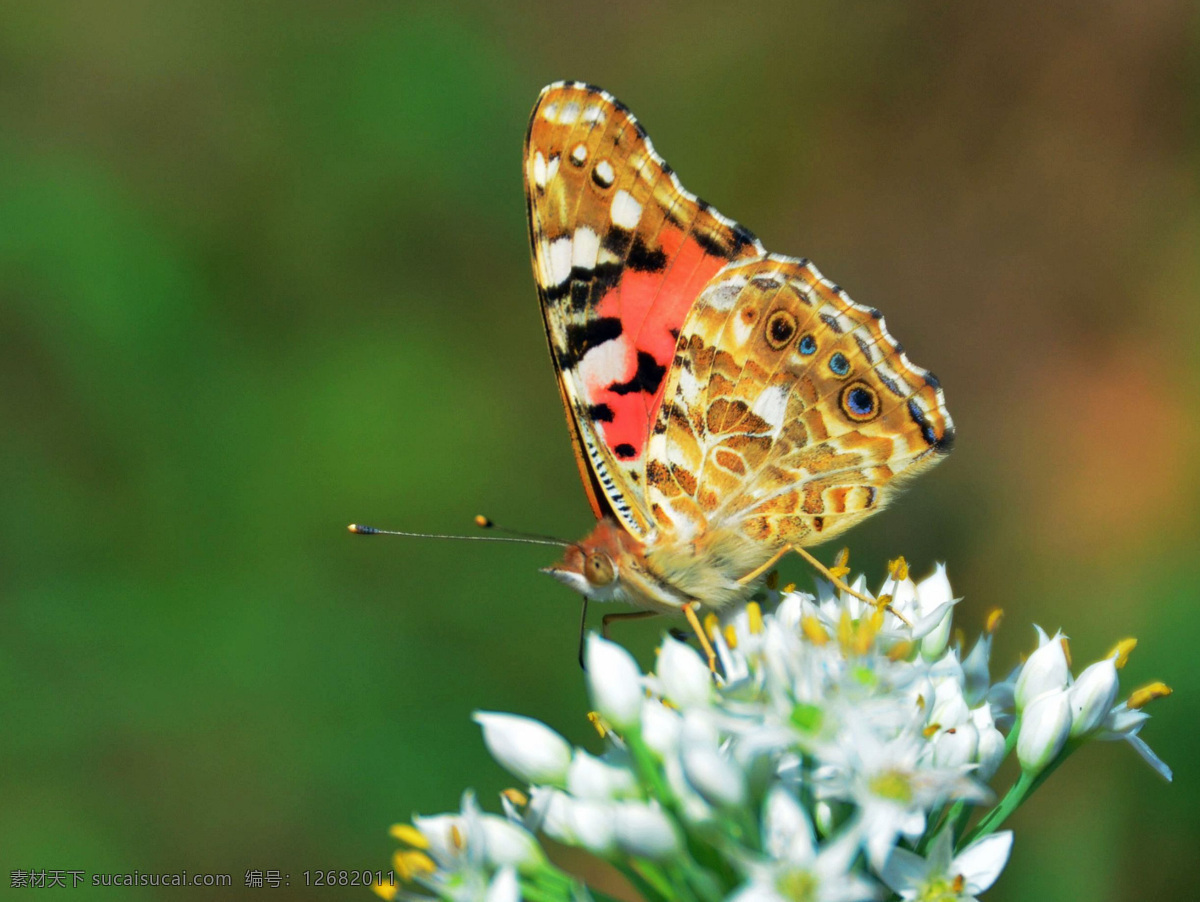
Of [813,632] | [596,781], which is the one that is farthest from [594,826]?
[813,632]

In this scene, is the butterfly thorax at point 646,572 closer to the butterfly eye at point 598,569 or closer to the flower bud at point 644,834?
the butterfly eye at point 598,569

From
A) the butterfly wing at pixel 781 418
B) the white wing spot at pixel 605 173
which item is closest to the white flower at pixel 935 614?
the butterfly wing at pixel 781 418

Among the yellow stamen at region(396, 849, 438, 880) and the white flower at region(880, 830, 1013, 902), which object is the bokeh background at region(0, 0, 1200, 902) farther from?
the yellow stamen at region(396, 849, 438, 880)

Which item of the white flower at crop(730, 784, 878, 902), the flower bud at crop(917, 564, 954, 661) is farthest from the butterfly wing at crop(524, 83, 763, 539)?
the white flower at crop(730, 784, 878, 902)

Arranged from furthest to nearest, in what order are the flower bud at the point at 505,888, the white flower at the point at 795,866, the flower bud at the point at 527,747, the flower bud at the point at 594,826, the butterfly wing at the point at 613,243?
the butterfly wing at the point at 613,243
the flower bud at the point at 527,747
the flower bud at the point at 594,826
the flower bud at the point at 505,888
the white flower at the point at 795,866

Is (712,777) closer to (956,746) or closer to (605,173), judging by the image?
(956,746)

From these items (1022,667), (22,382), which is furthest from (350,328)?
(1022,667)
